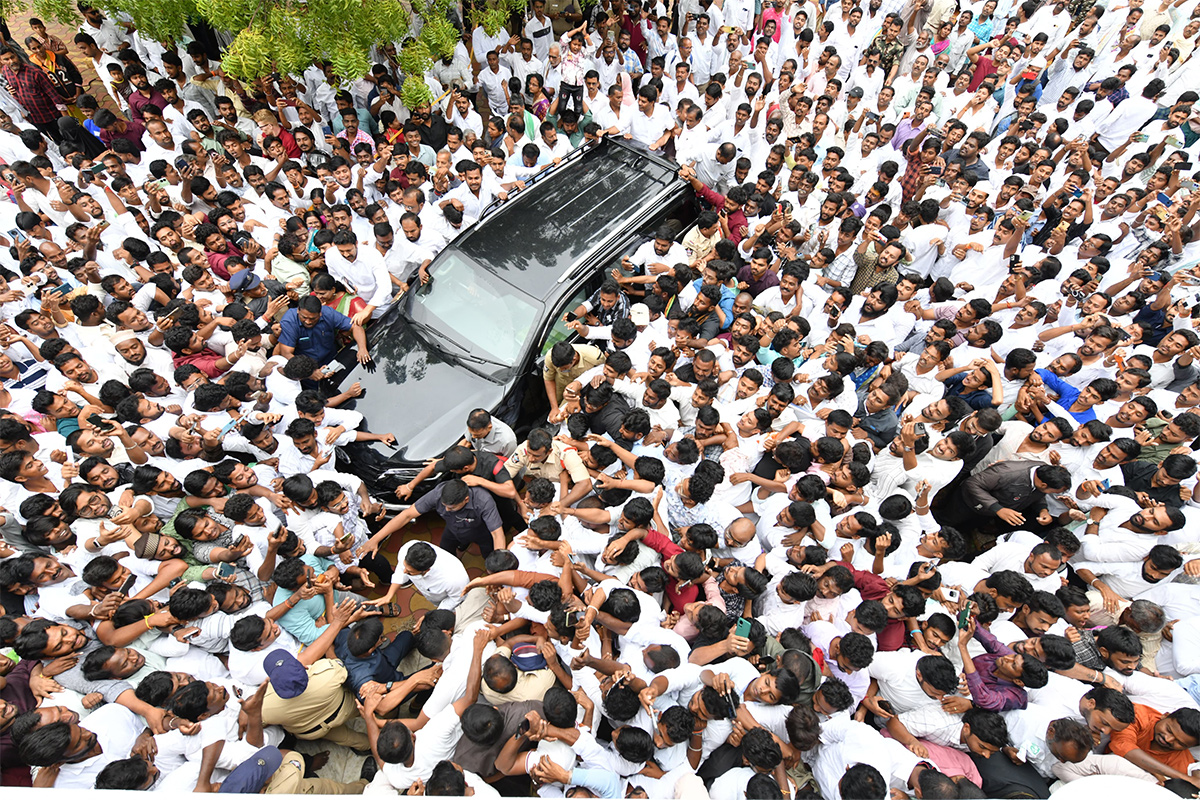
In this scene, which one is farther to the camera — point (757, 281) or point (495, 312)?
point (757, 281)

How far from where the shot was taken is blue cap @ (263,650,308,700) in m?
3.07

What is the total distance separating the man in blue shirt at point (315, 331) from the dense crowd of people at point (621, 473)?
3 centimetres

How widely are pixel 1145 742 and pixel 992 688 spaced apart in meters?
0.77

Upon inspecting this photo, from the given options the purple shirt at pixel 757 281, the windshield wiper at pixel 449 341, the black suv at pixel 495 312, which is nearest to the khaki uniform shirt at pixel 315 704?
the black suv at pixel 495 312

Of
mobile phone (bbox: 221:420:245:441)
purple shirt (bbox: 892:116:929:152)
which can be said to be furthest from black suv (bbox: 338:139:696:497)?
purple shirt (bbox: 892:116:929:152)

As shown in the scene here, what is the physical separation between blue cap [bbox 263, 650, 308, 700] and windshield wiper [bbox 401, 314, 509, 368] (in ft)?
8.50

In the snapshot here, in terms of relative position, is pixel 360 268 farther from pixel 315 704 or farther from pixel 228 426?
pixel 315 704

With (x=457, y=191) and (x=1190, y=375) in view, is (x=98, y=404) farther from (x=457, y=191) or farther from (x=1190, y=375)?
(x=1190, y=375)

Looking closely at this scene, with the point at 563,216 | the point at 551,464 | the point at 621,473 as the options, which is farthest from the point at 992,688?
the point at 563,216

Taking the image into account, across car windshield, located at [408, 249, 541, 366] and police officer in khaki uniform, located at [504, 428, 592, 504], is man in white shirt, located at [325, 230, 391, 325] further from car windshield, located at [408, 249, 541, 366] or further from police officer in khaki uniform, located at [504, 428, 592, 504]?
police officer in khaki uniform, located at [504, 428, 592, 504]

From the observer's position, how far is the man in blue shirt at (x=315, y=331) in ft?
15.9

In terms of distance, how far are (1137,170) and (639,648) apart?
7700mm

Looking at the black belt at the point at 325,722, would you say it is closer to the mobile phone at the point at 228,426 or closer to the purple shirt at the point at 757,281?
the mobile phone at the point at 228,426

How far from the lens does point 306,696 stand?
312cm
